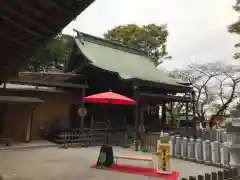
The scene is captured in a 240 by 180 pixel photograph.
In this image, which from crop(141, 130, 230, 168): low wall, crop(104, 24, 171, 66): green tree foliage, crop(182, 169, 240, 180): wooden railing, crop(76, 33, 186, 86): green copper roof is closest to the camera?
crop(182, 169, 240, 180): wooden railing

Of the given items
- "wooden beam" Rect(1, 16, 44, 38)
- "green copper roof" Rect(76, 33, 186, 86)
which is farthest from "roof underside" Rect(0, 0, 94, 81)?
"green copper roof" Rect(76, 33, 186, 86)

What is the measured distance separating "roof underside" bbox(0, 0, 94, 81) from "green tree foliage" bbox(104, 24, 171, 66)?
2492 cm

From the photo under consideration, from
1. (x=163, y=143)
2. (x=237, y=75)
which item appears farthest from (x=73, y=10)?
(x=237, y=75)

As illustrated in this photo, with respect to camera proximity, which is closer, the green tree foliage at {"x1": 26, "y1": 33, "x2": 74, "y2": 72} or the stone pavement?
the stone pavement

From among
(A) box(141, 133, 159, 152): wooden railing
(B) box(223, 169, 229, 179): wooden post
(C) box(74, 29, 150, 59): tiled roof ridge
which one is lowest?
(A) box(141, 133, 159, 152): wooden railing

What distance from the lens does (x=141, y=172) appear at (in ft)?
21.0

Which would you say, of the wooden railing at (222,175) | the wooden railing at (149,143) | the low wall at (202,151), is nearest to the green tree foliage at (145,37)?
the wooden railing at (149,143)

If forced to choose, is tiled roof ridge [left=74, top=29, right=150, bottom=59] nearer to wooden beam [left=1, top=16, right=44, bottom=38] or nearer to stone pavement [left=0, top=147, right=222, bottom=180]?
stone pavement [left=0, top=147, right=222, bottom=180]

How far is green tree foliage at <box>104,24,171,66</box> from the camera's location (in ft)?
90.5

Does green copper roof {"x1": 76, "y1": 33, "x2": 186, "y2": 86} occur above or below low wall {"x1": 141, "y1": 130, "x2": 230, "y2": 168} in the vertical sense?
above

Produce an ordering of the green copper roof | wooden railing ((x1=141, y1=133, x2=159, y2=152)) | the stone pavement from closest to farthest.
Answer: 1. the stone pavement
2. wooden railing ((x1=141, y1=133, x2=159, y2=152))
3. the green copper roof

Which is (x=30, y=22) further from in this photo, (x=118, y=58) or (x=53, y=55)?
(x=53, y=55)

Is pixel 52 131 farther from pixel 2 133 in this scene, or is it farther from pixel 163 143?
pixel 163 143

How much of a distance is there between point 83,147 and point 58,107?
405 cm
